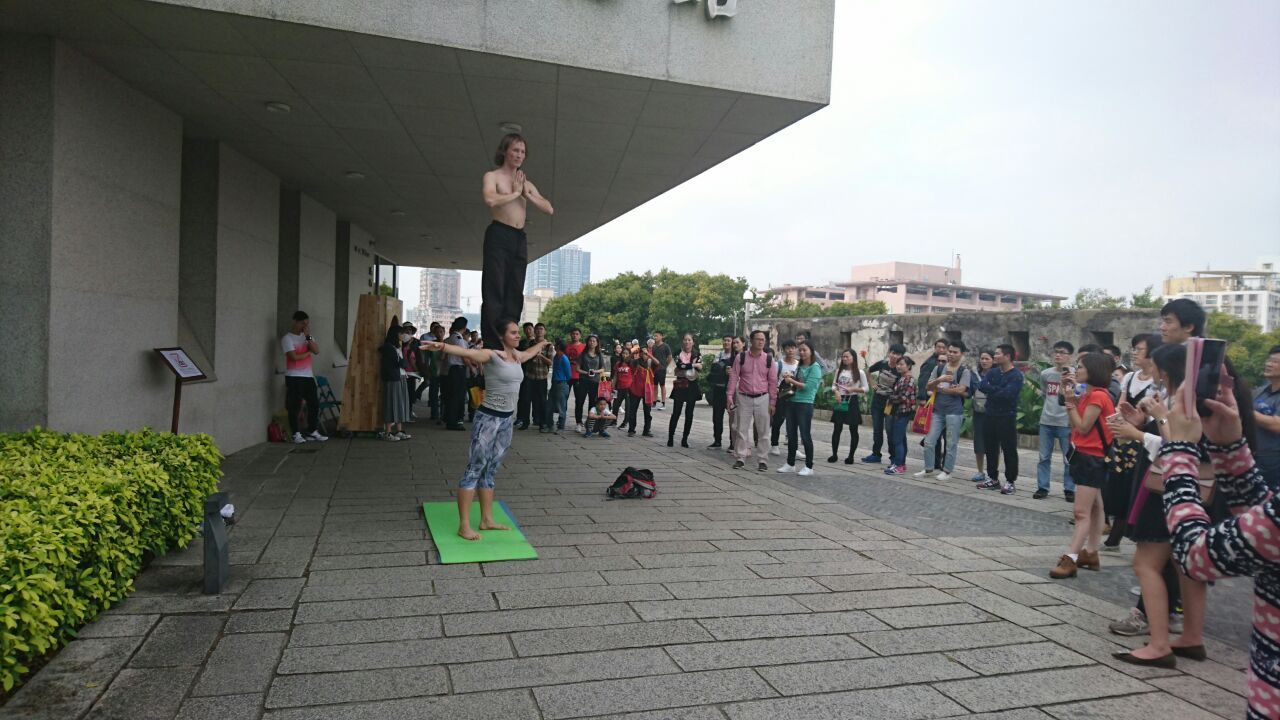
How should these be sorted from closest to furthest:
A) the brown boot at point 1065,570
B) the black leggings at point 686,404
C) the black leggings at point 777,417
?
the brown boot at point 1065,570
the black leggings at point 777,417
the black leggings at point 686,404

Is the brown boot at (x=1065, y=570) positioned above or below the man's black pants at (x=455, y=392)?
below

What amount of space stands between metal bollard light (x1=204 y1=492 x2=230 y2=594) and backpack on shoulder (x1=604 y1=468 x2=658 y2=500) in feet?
12.5

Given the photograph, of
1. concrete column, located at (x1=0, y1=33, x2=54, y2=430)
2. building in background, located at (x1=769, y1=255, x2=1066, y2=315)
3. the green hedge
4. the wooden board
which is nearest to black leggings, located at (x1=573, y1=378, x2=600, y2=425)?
the wooden board

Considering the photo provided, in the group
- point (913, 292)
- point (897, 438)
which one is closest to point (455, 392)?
point (897, 438)

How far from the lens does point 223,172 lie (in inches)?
350

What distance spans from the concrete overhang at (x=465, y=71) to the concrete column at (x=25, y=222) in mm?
305

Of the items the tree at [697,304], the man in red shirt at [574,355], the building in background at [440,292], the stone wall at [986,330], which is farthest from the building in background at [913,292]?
the man in red shirt at [574,355]

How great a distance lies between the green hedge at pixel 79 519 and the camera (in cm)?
302

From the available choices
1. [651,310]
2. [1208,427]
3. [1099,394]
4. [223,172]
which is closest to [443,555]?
[1208,427]

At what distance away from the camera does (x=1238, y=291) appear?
84.1m

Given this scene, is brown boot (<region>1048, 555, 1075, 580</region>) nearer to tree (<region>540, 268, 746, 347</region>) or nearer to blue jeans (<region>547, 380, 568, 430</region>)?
blue jeans (<region>547, 380, 568, 430</region>)

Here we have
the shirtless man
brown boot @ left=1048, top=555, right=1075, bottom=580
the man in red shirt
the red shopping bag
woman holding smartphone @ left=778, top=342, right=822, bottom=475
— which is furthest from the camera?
the man in red shirt

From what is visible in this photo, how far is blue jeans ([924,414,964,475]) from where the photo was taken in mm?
9984

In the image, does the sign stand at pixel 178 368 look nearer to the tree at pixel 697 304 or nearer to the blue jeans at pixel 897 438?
the blue jeans at pixel 897 438
